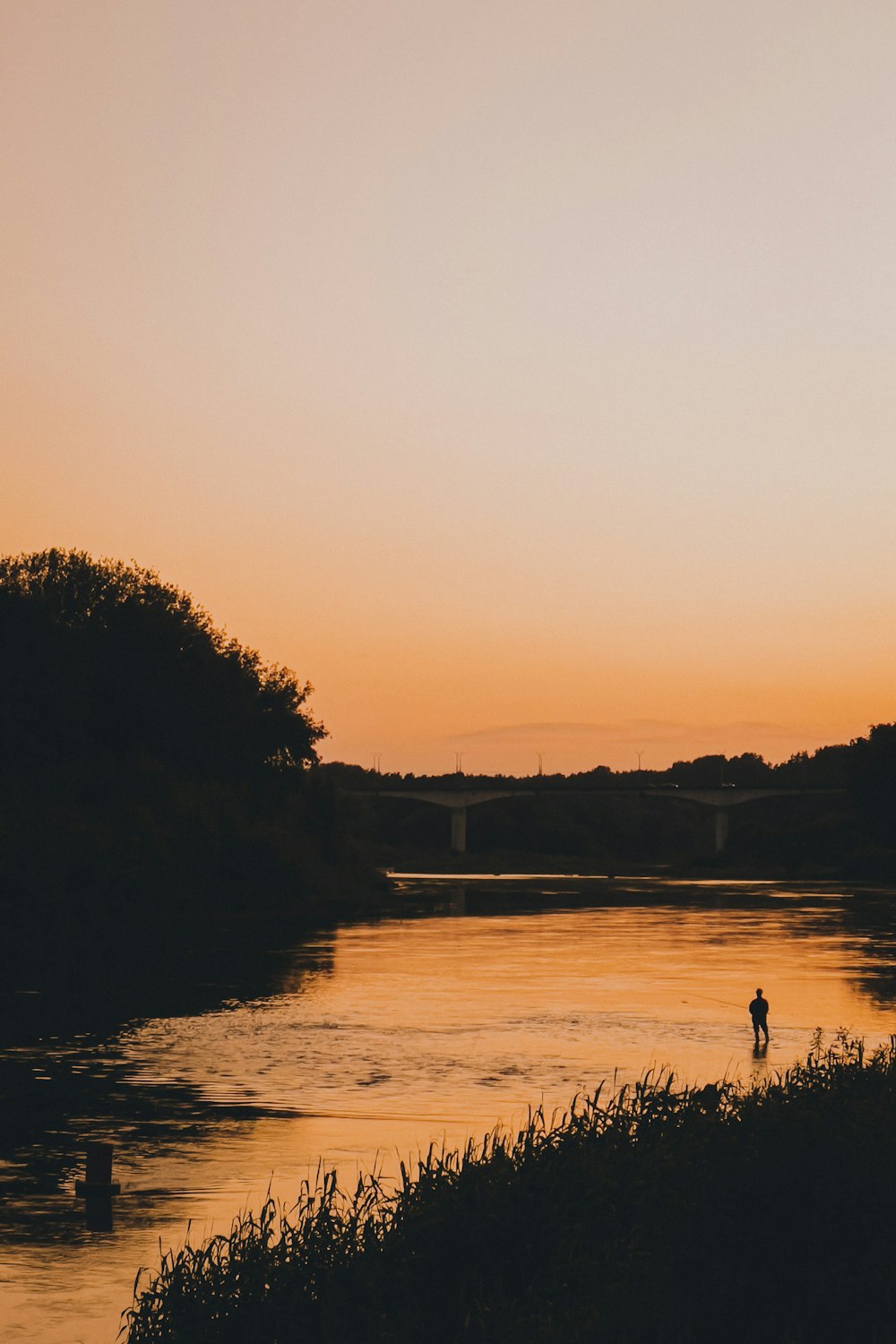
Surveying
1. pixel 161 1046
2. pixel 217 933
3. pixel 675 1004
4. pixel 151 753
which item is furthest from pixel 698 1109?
pixel 151 753

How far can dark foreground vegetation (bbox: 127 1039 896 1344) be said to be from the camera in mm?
14070

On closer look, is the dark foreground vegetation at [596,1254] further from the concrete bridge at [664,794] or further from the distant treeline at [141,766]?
the concrete bridge at [664,794]

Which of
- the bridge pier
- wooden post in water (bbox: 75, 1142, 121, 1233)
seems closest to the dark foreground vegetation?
wooden post in water (bbox: 75, 1142, 121, 1233)

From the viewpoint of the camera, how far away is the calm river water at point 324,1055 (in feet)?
67.5

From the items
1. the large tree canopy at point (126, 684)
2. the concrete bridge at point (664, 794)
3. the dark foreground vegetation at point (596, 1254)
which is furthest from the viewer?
the concrete bridge at point (664, 794)

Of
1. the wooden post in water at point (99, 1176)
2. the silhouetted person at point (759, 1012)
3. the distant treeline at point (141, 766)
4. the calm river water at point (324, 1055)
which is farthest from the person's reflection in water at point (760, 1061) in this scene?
the distant treeline at point (141, 766)

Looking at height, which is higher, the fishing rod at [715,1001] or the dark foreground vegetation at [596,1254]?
the dark foreground vegetation at [596,1254]

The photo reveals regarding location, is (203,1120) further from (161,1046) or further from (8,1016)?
(8,1016)

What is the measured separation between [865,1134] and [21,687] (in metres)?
66.4

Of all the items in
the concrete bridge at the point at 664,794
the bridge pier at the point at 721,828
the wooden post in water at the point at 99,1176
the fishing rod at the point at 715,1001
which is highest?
the concrete bridge at the point at 664,794

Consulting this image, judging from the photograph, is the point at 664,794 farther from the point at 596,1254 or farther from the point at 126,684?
the point at 596,1254

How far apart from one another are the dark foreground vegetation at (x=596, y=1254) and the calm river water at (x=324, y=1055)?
101 inches

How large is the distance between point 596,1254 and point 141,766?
71.4 m

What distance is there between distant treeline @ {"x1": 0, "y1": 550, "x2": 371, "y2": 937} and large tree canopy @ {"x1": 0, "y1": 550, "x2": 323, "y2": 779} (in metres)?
0.11
